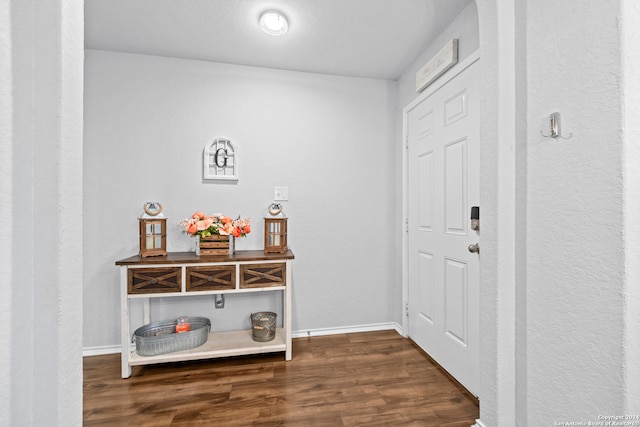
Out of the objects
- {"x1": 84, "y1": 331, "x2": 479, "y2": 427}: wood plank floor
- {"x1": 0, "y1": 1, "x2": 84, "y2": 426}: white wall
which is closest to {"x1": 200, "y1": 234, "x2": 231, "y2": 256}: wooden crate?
{"x1": 84, "y1": 331, "x2": 479, "y2": 427}: wood plank floor

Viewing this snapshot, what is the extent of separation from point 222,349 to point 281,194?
4.09 ft

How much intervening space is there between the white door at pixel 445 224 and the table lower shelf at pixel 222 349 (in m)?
1.10

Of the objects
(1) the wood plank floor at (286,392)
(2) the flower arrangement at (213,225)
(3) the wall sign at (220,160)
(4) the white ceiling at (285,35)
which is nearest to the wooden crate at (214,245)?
(2) the flower arrangement at (213,225)

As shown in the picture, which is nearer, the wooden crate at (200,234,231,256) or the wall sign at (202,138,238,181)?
the wooden crate at (200,234,231,256)

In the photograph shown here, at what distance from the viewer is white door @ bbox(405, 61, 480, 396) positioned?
1.80m

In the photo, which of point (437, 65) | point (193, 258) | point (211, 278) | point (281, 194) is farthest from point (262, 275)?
point (437, 65)

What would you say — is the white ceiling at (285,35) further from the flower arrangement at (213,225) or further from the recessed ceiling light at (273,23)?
the flower arrangement at (213,225)

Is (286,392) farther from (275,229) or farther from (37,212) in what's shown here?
(37,212)

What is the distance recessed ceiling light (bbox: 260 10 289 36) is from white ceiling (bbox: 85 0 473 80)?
0.04 meters

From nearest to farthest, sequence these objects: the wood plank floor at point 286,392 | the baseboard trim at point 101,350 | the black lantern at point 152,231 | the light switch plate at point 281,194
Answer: the wood plank floor at point 286,392 < the black lantern at point 152,231 < the baseboard trim at point 101,350 < the light switch plate at point 281,194

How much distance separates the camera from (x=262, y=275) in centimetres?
217

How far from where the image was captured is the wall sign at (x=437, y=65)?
190 cm

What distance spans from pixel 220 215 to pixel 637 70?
2228 mm

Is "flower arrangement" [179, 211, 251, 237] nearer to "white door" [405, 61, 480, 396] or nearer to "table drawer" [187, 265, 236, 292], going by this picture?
"table drawer" [187, 265, 236, 292]
